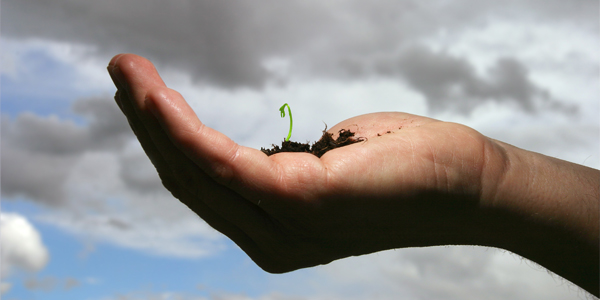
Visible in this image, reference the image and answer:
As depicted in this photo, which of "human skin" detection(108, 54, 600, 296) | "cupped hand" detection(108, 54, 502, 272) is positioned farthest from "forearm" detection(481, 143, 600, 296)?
"cupped hand" detection(108, 54, 502, 272)

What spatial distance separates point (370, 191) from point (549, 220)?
2.21 meters

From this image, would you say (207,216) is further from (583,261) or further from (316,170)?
(583,261)

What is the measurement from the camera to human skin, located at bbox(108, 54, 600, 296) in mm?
3229

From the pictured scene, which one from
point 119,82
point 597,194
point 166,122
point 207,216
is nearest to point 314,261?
point 207,216

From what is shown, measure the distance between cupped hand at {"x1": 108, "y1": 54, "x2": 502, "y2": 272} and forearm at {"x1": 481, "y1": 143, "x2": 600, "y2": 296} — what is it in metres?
0.32

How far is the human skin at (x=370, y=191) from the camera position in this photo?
3229 mm

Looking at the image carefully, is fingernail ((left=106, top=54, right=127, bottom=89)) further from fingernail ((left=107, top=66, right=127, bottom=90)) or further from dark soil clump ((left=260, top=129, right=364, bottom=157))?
dark soil clump ((left=260, top=129, right=364, bottom=157))

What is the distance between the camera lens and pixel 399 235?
3.98 meters

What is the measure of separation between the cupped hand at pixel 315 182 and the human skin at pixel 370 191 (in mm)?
11

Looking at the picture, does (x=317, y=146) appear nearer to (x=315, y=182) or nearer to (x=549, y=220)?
(x=315, y=182)

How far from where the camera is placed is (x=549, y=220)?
3986 millimetres

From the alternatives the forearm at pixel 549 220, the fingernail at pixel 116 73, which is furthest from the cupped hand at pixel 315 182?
the forearm at pixel 549 220

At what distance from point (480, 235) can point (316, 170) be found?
2.23 meters

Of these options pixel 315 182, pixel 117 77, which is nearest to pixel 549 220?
pixel 315 182
